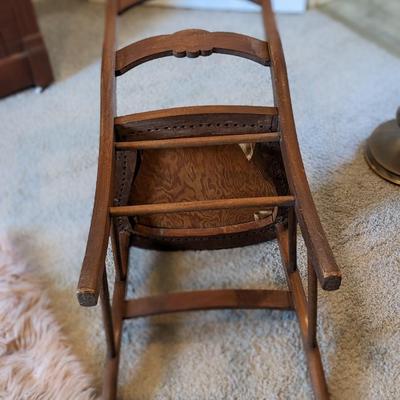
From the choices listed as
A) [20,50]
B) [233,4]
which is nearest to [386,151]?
[233,4]

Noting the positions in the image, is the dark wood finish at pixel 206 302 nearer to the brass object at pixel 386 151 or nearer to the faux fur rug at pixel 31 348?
the faux fur rug at pixel 31 348

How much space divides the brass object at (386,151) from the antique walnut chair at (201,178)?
1.24ft

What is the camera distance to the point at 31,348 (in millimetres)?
1102

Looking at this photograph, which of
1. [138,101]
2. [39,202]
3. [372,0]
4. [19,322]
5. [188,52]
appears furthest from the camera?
[372,0]

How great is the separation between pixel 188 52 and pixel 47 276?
1.95ft

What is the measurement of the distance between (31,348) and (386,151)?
96cm

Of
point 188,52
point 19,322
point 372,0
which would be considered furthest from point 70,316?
point 372,0

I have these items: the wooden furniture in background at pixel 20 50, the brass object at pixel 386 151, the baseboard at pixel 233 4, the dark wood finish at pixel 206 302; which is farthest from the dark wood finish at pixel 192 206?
the baseboard at pixel 233 4

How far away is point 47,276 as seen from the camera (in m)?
1.25

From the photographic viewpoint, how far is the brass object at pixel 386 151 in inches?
54.1

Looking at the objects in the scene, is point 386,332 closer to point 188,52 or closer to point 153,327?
point 153,327

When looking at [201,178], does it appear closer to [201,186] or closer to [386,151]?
[201,186]

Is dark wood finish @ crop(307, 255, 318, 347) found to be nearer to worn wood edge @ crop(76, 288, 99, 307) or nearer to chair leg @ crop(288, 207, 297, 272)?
chair leg @ crop(288, 207, 297, 272)

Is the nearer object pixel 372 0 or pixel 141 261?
pixel 141 261
